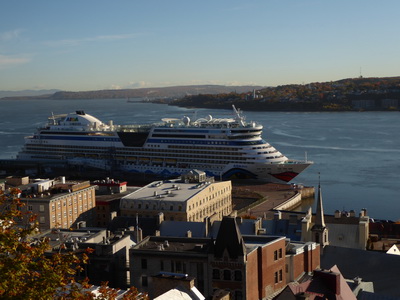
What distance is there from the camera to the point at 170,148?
6481 centimetres

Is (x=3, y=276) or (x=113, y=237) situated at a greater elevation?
(x=3, y=276)

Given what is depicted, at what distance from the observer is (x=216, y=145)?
6212 cm

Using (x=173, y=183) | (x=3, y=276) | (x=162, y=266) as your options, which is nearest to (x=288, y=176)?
(x=173, y=183)

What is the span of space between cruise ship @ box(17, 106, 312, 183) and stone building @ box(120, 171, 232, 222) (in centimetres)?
2092

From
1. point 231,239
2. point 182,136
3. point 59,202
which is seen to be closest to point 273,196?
point 182,136

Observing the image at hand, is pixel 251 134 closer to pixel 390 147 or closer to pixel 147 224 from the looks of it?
pixel 390 147

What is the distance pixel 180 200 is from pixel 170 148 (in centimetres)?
3177

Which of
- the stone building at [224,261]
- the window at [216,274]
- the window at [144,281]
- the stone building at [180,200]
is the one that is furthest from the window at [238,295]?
the stone building at [180,200]

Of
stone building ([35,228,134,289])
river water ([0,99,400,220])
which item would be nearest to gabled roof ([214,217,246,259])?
stone building ([35,228,134,289])

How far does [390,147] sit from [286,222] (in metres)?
57.5

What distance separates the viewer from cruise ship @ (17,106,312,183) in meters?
60.6

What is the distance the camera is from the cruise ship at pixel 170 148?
6056cm

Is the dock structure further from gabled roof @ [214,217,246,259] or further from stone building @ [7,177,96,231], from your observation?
gabled roof @ [214,217,246,259]

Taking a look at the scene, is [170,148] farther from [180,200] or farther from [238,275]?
[238,275]
